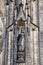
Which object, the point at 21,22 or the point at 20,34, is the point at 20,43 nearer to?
the point at 20,34

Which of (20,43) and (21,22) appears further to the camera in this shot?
(21,22)

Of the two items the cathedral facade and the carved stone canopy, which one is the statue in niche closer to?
the cathedral facade

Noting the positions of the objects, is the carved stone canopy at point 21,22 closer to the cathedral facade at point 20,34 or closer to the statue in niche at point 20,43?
the cathedral facade at point 20,34

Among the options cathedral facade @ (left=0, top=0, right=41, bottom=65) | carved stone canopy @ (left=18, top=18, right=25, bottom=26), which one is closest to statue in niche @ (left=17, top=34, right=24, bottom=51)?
cathedral facade @ (left=0, top=0, right=41, bottom=65)

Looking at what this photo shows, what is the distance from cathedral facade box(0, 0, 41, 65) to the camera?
745 centimetres

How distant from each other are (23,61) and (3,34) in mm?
878

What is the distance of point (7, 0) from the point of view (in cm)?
796

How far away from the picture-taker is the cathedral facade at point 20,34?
745cm

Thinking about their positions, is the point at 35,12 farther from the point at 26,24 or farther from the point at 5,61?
the point at 5,61

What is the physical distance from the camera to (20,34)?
7648mm

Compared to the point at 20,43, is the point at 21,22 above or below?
above

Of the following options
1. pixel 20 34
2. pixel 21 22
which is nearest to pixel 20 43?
pixel 20 34

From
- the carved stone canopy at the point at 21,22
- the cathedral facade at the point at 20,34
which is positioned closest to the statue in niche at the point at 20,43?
the cathedral facade at the point at 20,34

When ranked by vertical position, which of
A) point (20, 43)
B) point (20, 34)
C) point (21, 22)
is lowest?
point (20, 43)
